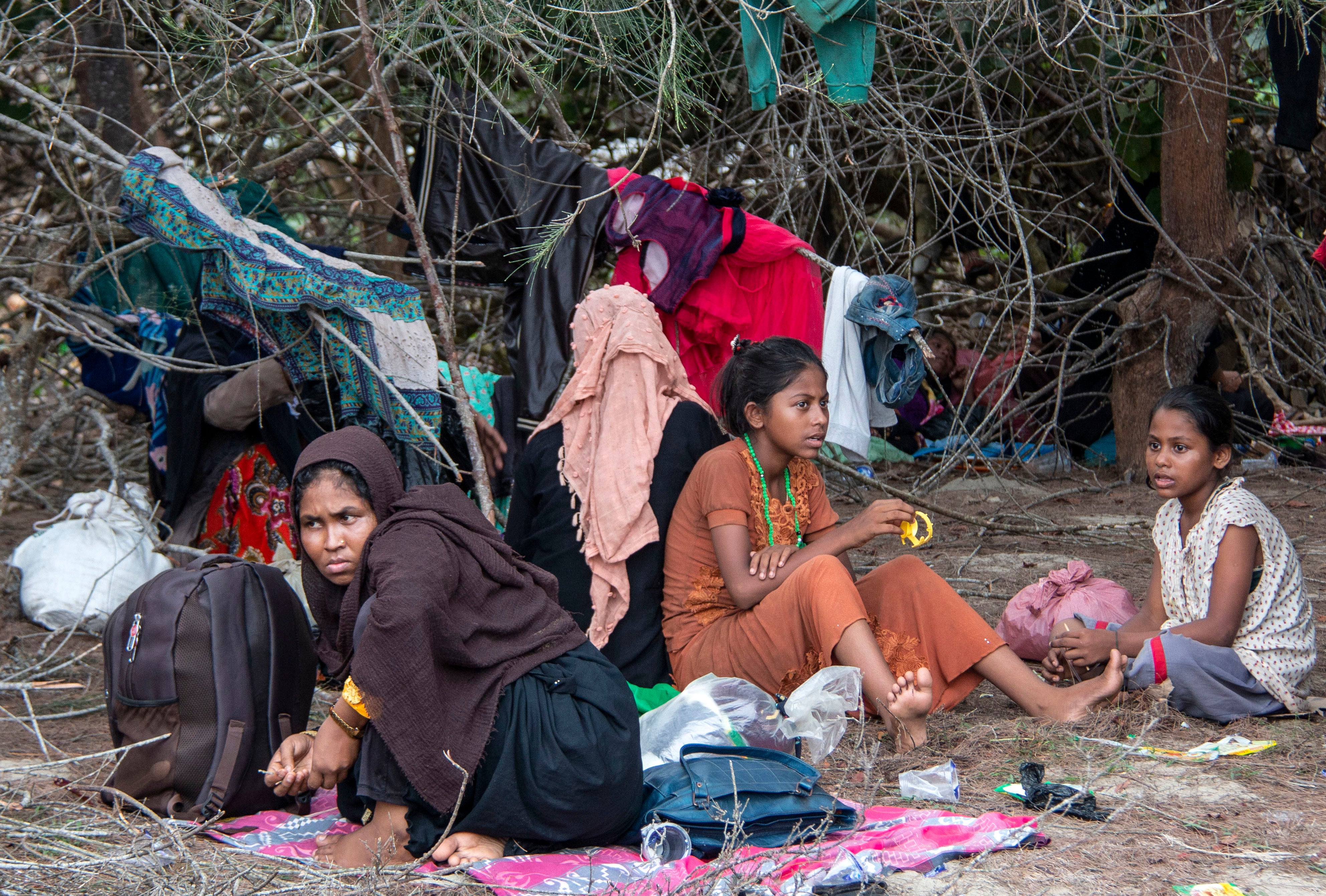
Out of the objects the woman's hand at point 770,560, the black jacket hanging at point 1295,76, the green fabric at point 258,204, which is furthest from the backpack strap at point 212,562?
the black jacket hanging at point 1295,76

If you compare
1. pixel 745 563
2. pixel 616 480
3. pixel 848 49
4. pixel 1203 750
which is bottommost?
pixel 1203 750

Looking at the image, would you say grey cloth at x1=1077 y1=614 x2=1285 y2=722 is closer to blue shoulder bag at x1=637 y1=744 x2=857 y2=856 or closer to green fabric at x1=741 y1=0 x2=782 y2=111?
blue shoulder bag at x1=637 y1=744 x2=857 y2=856

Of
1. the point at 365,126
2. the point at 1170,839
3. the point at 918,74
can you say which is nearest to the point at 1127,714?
the point at 1170,839

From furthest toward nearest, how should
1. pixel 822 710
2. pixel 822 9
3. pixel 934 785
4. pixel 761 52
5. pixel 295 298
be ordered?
pixel 761 52 < pixel 295 298 < pixel 822 9 < pixel 822 710 < pixel 934 785

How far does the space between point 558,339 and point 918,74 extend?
2.48m

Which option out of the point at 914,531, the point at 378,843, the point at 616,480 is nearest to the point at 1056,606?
the point at 914,531

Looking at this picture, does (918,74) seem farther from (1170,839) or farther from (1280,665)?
(1170,839)

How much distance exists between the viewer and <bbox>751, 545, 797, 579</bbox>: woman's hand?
2.87 m

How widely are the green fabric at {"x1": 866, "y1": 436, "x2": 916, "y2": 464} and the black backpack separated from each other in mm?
4440

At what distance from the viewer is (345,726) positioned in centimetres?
203

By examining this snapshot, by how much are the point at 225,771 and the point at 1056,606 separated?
2218 mm

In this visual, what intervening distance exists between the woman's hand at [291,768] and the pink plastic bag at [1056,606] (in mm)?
1955

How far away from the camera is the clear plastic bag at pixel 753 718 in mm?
2492

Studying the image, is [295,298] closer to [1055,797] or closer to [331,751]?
[331,751]
